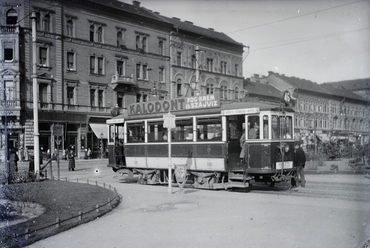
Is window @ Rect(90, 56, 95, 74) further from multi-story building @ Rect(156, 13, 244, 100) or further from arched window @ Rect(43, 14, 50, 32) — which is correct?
multi-story building @ Rect(156, 13, 244, 100)

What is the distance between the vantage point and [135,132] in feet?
60.5

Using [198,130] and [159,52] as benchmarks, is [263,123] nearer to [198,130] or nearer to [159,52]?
[198,130]

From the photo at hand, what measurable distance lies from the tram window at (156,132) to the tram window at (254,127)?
4.28m

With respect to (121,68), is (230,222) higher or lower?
lower

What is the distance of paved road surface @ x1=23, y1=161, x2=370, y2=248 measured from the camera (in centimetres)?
771

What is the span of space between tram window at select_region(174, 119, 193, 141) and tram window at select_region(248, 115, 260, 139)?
267cm

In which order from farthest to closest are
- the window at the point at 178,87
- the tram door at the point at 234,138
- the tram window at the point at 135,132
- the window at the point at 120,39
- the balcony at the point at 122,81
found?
the window at the point at 178,87 → the window at the point at 120,39 → the balcony at the point at 122,81 → the tram window at the point at 135,132 → the tram door at the point at 234,138

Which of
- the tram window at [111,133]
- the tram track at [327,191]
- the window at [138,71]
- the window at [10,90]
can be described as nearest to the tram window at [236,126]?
the tram track at [327,191]

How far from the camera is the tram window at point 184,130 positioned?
Answer: 16.0 meters

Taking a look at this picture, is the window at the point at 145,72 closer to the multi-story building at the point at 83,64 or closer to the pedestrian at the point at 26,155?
the multi-story building at the point at 83,64

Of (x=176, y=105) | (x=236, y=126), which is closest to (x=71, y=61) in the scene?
(x=176, y=105)

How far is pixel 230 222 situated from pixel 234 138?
6.13 m

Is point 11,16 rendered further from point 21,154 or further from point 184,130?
point 184,130

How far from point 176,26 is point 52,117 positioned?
21211 mm
